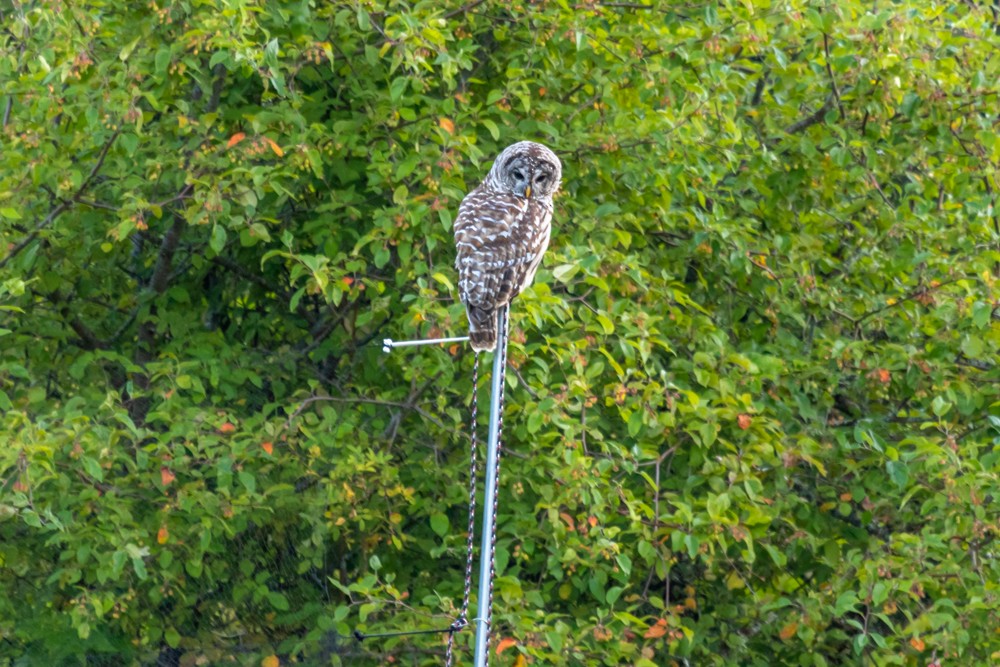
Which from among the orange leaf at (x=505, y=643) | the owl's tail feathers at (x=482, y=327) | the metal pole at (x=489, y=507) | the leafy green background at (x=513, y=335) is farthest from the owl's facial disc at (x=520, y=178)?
the orange leaf at (x=505, y=643)

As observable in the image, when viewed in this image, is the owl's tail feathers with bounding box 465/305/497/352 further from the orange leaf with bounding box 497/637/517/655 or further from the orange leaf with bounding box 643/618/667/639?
the orange leaf with bounding box 643/618/667/639

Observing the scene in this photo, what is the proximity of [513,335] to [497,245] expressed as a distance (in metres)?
1.47

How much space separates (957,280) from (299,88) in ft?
9.37

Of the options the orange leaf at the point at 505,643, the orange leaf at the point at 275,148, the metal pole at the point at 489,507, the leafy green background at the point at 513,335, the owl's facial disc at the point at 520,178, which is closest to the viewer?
the metal pole at the point at 489,507

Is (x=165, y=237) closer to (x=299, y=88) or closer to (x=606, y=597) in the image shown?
(x=299, y=88)

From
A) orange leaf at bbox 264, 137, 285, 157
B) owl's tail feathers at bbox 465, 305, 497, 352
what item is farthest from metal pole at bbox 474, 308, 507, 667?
orange leaf at bbox 264, 137, 285, 157

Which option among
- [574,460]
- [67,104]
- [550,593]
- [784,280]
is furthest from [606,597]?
[67,104]

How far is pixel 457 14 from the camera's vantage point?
592cm

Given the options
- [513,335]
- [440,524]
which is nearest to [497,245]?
[513,335]

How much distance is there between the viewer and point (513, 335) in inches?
200

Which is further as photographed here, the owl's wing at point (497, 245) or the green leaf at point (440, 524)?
the green leaf at point (440, 524)

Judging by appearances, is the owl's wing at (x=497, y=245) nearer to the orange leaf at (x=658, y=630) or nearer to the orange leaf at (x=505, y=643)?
the orange leaf at (x=505, y=643)

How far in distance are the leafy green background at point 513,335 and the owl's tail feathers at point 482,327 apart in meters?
1.32

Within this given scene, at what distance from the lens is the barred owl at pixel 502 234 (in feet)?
11.6
